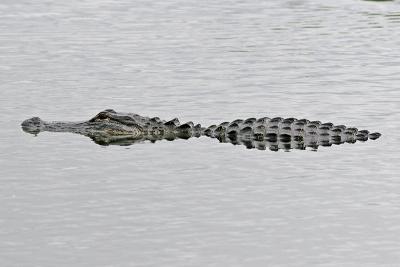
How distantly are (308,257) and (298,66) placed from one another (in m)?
18.7

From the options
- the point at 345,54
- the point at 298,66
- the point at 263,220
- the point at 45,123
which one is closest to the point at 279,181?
the point at 263,220

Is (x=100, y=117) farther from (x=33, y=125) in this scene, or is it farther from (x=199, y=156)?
(x=199, y=156)

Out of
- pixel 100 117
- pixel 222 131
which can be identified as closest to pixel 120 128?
pixel 100 117

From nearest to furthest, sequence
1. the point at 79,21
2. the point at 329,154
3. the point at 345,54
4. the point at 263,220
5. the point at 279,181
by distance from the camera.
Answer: the point at 263,220
the point at 279,181
the point at 329,154
the point at 345,54
the point at 79,21

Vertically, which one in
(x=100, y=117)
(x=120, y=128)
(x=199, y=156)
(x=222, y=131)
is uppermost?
(x=100, y=117)

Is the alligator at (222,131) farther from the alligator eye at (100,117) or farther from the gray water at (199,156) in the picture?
the gray water at (199,156)

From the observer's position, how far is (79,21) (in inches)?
1783

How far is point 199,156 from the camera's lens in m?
21.7

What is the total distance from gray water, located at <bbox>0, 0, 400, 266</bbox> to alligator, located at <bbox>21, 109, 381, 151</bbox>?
394 mm

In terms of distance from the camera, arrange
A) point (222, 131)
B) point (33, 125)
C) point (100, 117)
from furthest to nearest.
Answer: point (100, 117), point (33, 125), point (222, 131)

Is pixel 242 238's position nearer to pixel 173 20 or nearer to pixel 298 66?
pixel 298 66

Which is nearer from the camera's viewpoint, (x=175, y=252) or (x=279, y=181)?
(x=175, y=252)

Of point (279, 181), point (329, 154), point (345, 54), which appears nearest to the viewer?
point (279, 181)

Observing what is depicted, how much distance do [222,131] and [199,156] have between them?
6.85 ft
